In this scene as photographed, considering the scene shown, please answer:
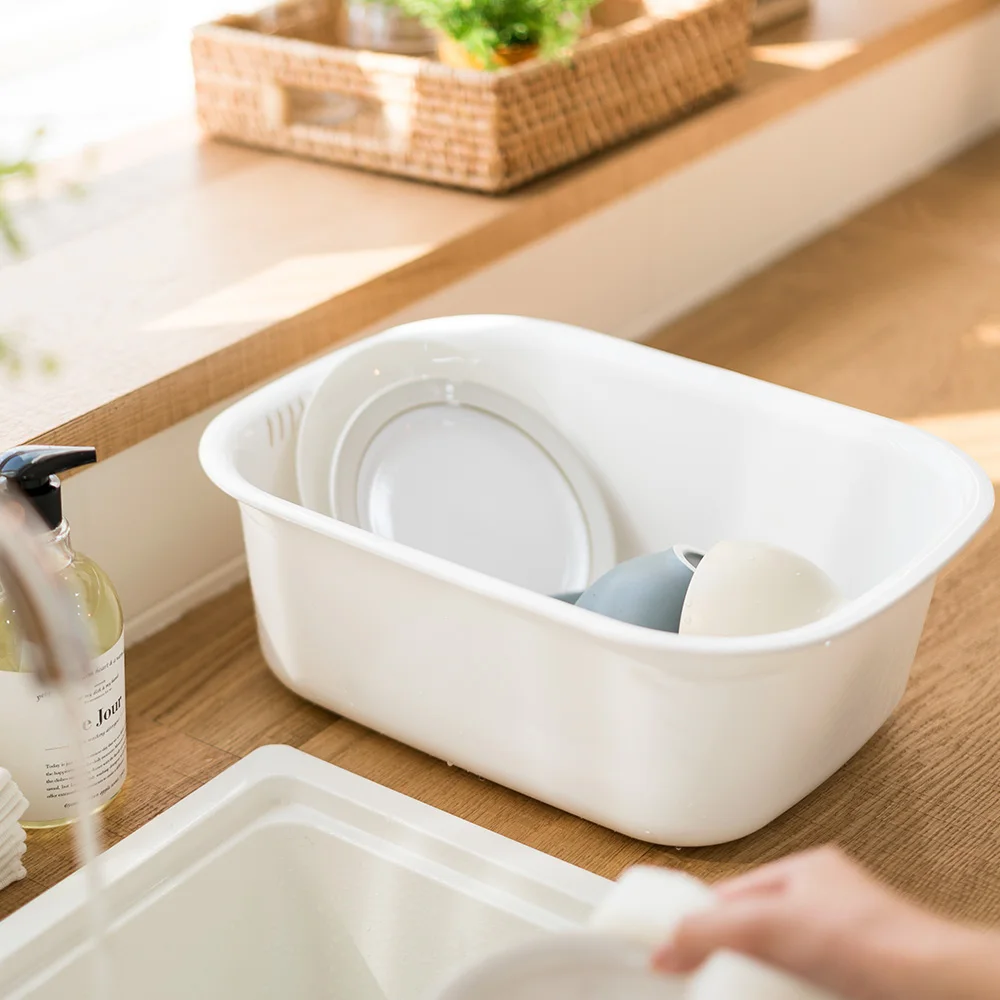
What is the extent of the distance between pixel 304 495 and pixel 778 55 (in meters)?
0.97

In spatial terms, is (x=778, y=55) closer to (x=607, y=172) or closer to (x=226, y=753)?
(x=607, y=172)

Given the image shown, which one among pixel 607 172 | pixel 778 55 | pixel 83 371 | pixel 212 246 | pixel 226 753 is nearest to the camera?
pixel 226 753

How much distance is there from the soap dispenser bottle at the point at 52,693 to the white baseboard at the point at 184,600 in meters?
0.20

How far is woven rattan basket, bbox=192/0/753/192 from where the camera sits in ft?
4.14

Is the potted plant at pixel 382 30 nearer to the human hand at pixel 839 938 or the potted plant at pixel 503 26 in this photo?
the potted plant at pixel 503 26

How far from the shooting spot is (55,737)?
0.77 meters

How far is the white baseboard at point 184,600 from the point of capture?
40.2 inches

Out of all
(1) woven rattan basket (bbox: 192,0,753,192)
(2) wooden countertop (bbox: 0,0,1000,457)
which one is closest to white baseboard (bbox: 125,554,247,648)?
(2) wooden countertop (bbox: 0,0,1000,457)

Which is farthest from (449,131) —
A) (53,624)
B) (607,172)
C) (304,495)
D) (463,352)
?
(53,624)

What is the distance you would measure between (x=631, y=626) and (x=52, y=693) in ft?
0.98

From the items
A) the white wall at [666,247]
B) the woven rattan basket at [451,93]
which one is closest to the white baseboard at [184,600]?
the white wall at [666,247]

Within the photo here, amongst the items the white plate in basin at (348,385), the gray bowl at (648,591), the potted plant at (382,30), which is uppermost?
the potted plant at (382,30)

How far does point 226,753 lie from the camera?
2.91ft

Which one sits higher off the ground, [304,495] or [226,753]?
[304,495]
